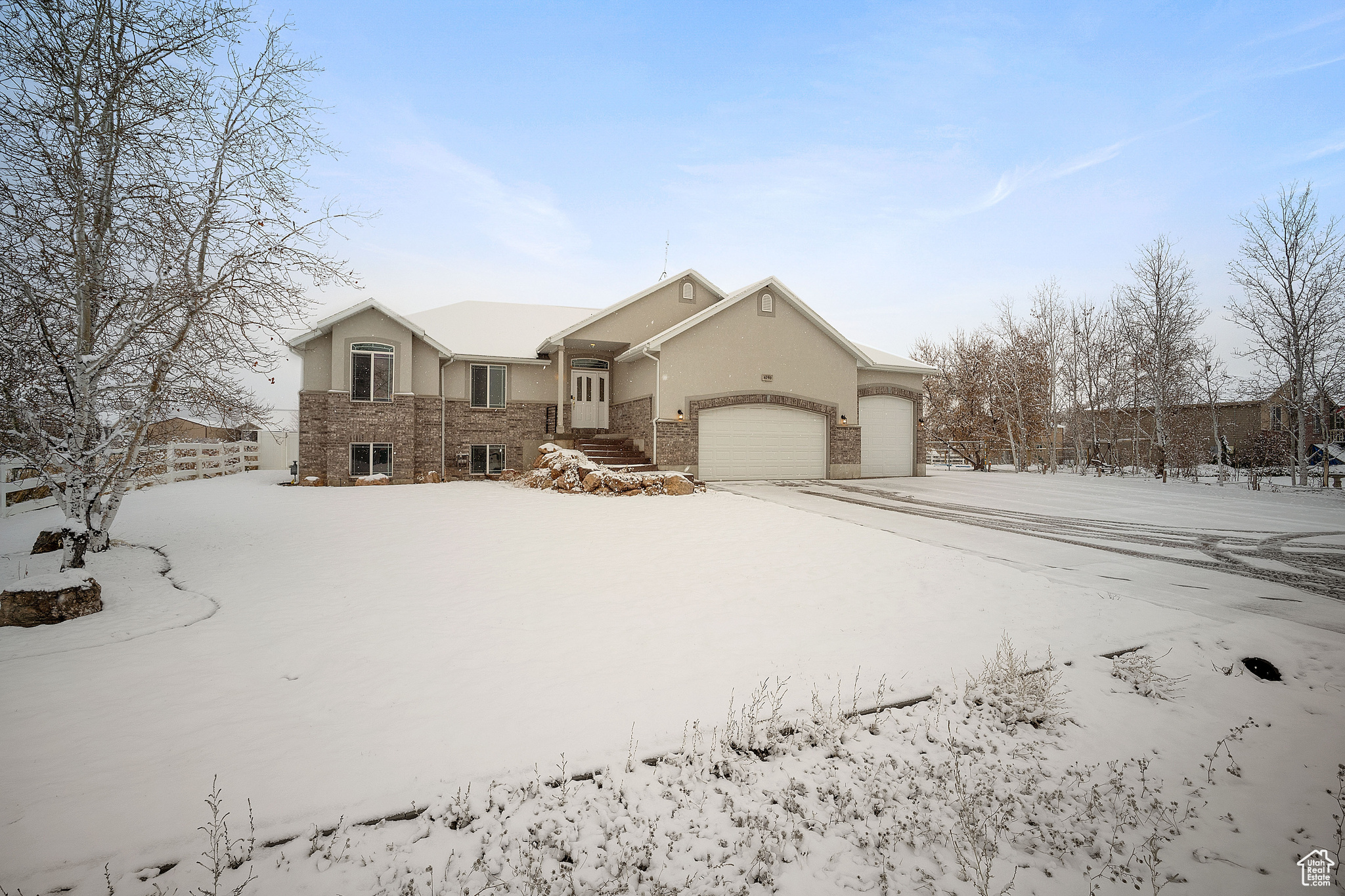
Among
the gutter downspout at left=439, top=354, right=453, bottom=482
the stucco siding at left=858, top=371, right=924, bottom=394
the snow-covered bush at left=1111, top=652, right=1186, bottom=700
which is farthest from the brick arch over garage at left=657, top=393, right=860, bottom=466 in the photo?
the snow-covered bush at left=1111, top=652, right=1186, bottom=700

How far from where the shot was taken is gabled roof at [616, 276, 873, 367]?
50.7ft

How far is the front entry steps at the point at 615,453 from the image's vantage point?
15289 millimetres

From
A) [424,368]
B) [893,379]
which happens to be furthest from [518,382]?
[893,379]

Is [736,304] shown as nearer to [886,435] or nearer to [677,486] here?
[677,486]

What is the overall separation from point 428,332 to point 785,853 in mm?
19103

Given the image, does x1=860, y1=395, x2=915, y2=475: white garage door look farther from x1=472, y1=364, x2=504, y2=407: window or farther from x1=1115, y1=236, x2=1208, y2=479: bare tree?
x1=472, y1=364, x2=504, y2=407: window

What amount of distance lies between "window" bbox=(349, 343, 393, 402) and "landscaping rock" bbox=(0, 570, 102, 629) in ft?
40.4

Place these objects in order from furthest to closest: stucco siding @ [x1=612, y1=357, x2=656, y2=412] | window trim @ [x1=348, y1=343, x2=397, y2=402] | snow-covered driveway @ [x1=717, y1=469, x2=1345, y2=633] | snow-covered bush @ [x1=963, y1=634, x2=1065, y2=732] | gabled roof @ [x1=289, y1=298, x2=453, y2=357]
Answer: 1. stucco siding @ [x1=612, y1=357, x2=656, y2=412]
2. window trim @ [x1=348, y1=343, x2=397, y2=402]
3. gabled roof @ [x1=289, y1=298, x2=453, y2=357]
4. snow-covered driveway @ [x1=717, y1=469, x2=1345, y2=633]
5. snow-covered bush @ [x1=963, y1=634, x2=1065, y2=732]

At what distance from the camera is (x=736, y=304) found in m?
16.4

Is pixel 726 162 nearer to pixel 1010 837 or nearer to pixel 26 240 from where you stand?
pixel 26 240

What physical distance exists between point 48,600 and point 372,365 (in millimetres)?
12831

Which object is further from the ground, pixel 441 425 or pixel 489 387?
pixel 489 387

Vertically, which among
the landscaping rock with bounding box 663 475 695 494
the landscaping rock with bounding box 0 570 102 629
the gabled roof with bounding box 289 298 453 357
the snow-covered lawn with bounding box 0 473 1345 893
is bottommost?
the snow-covered lawn with bounding box 0 473 1345 893

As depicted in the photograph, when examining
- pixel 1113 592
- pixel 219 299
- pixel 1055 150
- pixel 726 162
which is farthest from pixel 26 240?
pixel 1055 150
